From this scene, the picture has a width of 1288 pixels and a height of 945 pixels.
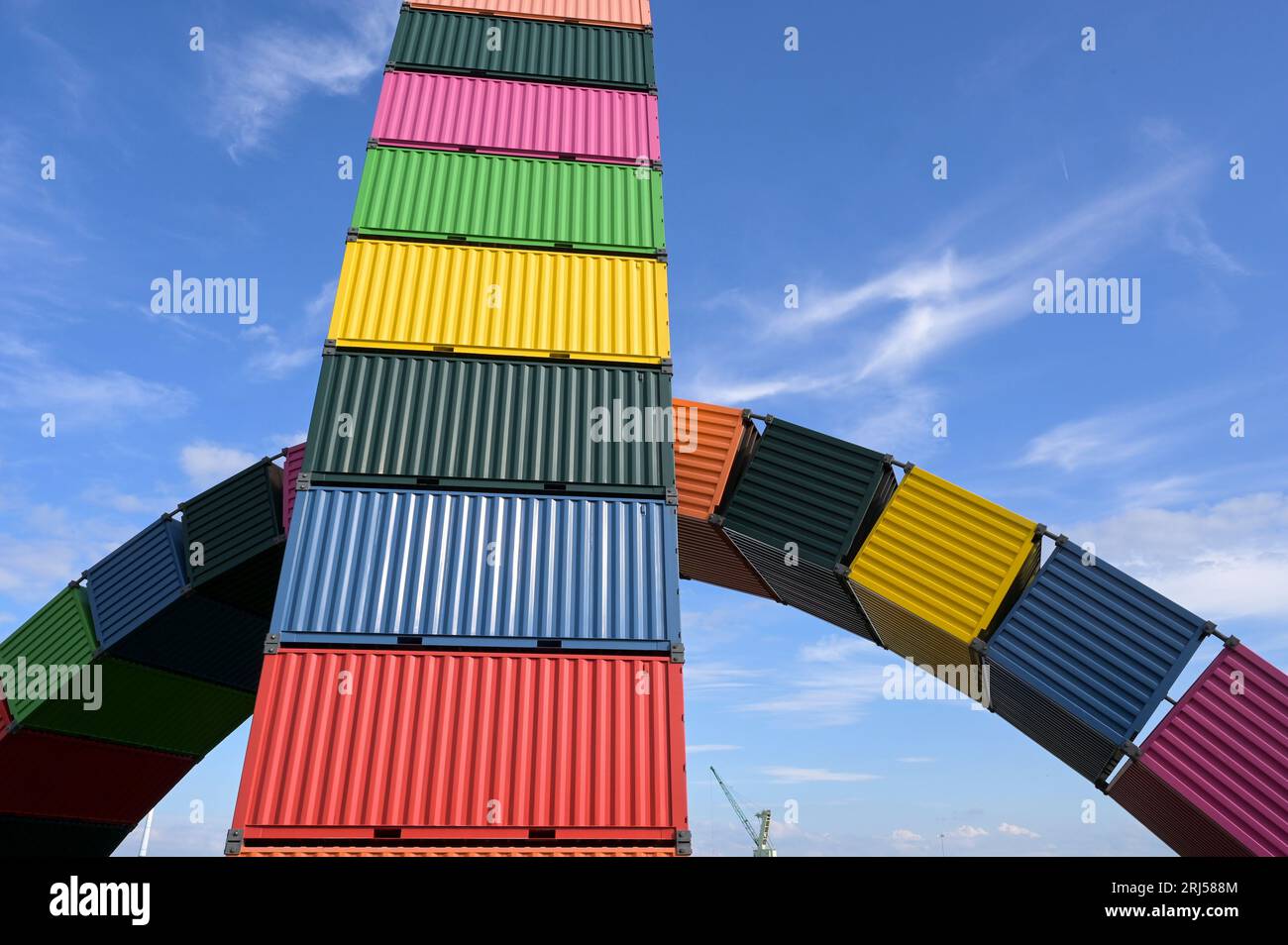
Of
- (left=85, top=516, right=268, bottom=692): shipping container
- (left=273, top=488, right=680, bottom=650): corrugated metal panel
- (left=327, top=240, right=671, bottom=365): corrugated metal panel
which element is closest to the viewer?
(left=273, top=488, right=680, bottom=650): corrugated metal panel


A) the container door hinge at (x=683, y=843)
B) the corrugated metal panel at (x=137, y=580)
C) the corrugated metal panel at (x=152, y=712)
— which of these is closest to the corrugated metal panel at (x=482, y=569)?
the container door hinge at (x=683, y=843)

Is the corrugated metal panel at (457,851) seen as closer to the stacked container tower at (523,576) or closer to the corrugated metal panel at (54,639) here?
the stacked container tower at (523,576)

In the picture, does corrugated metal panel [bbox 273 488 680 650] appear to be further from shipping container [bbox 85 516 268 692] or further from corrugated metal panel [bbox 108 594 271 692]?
shipping container [bbox 85 516 268 692]

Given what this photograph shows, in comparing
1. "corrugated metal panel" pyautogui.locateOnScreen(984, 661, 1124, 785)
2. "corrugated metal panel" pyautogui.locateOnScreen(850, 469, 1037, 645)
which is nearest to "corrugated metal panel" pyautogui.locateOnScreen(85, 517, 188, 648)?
"corrugated metal panel" pyautogui.locateOnScreen(850, 469, 1037, 645)

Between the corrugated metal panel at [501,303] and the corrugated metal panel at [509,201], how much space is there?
48 cm

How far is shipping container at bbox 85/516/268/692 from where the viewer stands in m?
19.6

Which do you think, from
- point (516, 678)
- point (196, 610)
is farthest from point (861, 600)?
point (196, 610)

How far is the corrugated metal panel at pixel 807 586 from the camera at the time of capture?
17.7 m

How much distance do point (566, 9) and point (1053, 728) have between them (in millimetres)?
21337

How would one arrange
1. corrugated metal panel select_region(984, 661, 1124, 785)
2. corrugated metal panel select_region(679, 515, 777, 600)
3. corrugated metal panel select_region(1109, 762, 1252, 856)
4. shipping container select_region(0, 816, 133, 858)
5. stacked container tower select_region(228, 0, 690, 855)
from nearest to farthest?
stacked container tower select_region(228, 0, 690, 855)
corrugated metal panel select_region(1109, 762, 1252, 856)
corrugated metal panel select_region(984, 661, 1124, 785)
corrugated metal panel select_region(679, 515, 777, 600)
shipping container select_region(0, 816, 133, 858)

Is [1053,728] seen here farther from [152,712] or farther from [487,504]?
[152,712]

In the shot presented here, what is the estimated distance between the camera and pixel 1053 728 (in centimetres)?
1602

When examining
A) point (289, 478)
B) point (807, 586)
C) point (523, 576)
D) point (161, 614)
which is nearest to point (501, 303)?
point (523, 576)

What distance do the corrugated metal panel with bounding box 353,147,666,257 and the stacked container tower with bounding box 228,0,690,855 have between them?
0.21 ft
